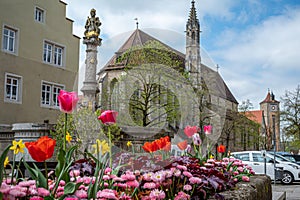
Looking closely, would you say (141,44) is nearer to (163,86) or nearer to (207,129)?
(163,86)

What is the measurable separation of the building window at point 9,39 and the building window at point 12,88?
1.50m

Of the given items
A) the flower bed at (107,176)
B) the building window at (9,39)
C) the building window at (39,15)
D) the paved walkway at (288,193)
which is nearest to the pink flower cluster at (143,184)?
the flower bed at (107,176)

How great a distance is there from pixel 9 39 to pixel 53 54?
10.7 feet

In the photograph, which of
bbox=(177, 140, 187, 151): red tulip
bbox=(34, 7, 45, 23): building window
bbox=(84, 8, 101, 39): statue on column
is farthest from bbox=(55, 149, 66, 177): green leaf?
bbox=(34, 7, 45, 23): building window

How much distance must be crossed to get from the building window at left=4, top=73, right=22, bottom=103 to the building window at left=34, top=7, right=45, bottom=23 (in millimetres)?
3974

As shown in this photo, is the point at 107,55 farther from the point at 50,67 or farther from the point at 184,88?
the point at 50,67

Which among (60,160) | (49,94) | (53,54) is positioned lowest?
(60,160)

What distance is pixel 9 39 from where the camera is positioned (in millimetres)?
20859

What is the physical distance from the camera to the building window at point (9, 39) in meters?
20.5

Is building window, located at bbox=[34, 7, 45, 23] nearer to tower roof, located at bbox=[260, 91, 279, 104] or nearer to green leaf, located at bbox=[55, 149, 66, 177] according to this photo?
green leaf, located at bbox=[55, 149, 66, 177]

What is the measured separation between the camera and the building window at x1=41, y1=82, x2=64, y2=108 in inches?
903

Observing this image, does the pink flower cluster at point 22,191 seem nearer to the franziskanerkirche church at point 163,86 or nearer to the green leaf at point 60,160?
the green leaf at point 60,160

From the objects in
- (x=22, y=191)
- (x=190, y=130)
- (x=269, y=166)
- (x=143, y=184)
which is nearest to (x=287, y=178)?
(x=269, y=166)

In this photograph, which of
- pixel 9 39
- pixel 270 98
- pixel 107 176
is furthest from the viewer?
pixel 270 98
